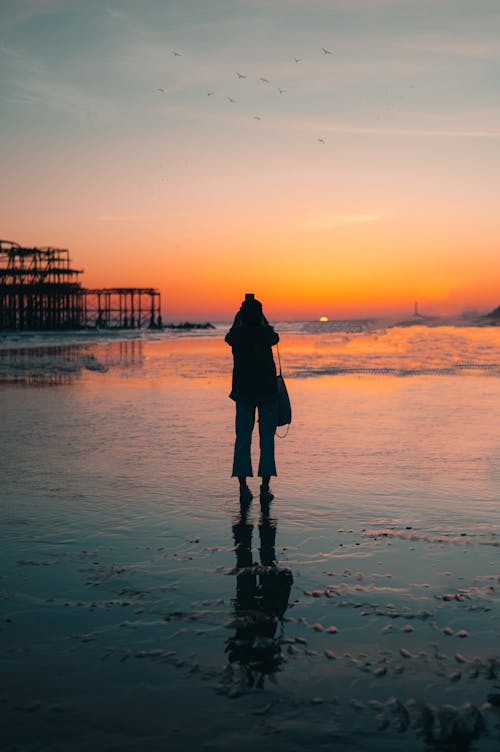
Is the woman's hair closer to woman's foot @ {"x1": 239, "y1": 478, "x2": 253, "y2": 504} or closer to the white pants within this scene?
the white pants

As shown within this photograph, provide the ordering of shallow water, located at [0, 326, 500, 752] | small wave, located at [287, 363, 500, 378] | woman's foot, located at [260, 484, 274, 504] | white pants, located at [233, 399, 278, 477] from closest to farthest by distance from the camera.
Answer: shallow water, located at [0, 326, 500, 752] < woman's foot, located at [260, 484, 274, 504] < white pants, located at [233, 399, 278, 477] < small wave, located at [287, 363, 500, 378]

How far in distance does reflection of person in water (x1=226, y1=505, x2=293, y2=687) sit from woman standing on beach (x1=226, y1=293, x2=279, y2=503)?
1330 millimetres

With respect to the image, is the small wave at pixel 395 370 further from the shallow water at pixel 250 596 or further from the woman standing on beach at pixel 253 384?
the woman standing on beach at pixel 253 384

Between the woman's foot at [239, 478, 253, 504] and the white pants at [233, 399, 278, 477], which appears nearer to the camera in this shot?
the woman's foot at [239, 478, 253, 504]

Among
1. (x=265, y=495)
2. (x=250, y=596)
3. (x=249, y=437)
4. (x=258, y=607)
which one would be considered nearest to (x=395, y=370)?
(x=249, y=437)

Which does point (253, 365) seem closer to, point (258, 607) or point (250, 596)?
point (250, 596)

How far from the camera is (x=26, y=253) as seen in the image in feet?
264

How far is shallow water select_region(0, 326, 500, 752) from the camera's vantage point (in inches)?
110

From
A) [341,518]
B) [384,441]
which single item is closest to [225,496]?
[341,518]

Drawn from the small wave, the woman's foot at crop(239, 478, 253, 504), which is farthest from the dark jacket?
the small wave

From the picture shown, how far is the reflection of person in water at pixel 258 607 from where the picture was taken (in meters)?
3.26

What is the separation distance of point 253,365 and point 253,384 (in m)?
0.19

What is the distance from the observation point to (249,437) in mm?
6895

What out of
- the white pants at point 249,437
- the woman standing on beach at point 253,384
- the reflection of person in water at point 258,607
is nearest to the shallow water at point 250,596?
the reflection of person in water at point 258,607
